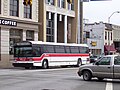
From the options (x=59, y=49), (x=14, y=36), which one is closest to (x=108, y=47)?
(x=14, y=36)

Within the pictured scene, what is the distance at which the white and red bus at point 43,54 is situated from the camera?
3525 cm

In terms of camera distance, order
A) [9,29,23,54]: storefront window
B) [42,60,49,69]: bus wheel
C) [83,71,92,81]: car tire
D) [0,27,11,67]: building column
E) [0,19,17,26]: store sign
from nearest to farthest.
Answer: [83,71,92,81]: car tire → [42,60,49,69]: bus wheel → [0,19,17,26]: store sign → [0,27,11,67]: building column → [9,29,23,54]: storefront window

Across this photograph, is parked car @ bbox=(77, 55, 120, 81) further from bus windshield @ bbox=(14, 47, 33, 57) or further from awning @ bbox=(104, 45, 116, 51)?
awning @ bbox=(104, 45, 116, 51)

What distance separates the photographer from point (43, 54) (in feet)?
119

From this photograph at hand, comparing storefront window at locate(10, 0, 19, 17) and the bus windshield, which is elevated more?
storefront window at locate(10, 0, 19, 17)

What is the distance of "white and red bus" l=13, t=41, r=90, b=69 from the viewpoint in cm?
3525

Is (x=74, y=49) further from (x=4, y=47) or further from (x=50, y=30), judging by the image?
(x=50, y=30)

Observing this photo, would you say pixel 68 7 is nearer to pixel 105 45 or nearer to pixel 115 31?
pixel 105 45

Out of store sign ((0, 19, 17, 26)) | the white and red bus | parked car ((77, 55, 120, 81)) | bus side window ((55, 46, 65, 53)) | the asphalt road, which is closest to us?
the asphalt road

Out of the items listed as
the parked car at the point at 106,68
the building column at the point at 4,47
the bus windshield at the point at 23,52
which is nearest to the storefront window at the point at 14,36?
the building column at the point at 4,47

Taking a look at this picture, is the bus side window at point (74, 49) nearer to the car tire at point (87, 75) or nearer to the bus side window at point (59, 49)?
the bus side window at point (59, 49)

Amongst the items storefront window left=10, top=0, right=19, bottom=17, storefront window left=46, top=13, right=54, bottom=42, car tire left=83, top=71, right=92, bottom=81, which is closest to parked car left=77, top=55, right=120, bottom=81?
car tire left=83, top=71, right=92, bottom=81

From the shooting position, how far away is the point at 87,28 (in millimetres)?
87750

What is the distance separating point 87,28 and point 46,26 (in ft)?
100
